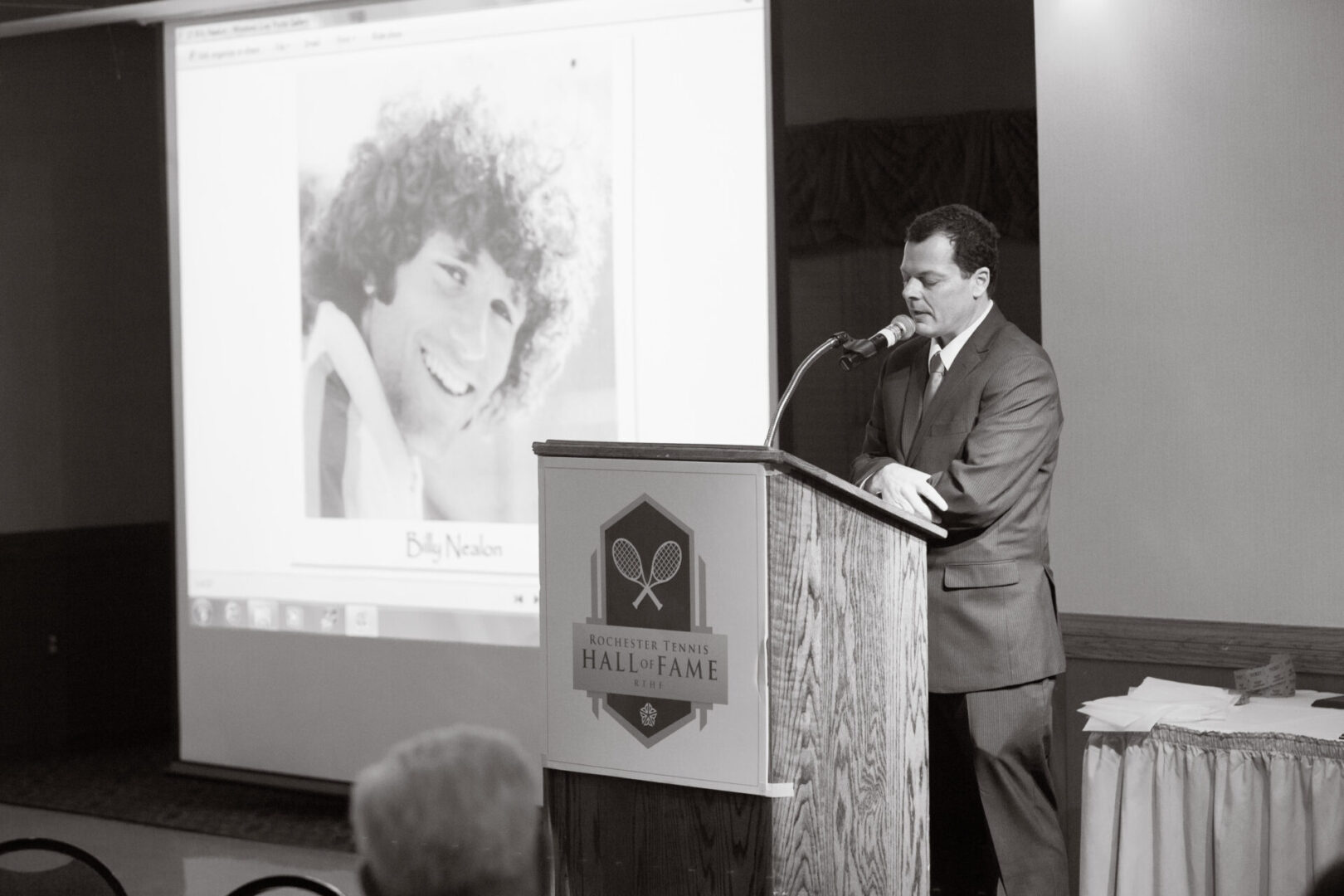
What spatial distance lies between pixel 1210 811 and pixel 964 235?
1243mm

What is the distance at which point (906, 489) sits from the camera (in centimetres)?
252

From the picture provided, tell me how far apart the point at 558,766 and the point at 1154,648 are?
1910 millimetres

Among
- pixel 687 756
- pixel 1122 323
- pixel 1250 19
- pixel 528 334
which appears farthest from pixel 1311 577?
pixel 528 334

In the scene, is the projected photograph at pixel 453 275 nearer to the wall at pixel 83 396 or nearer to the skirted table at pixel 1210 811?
the wall at pixel 83 396

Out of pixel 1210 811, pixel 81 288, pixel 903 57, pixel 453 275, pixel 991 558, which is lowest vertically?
pixel 1210 811

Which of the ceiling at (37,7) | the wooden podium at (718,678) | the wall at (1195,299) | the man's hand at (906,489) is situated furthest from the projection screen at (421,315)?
the wooden podium at (718,678)

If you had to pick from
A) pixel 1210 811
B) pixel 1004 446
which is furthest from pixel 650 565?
pixel 1210 811

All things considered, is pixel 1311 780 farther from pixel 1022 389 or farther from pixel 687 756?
pixel 687 756

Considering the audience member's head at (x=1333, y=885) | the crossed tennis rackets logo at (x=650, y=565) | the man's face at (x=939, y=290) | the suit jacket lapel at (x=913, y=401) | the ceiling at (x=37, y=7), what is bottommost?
the audience member's head at (x=1333, y=885)

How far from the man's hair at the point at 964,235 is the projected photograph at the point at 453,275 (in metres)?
1.56

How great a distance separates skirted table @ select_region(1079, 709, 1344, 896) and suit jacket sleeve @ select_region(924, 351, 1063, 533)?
22.4 inches

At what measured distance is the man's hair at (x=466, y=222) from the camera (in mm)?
4250

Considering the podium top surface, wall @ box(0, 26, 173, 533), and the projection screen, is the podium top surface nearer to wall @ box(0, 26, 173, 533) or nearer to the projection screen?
the projection screen

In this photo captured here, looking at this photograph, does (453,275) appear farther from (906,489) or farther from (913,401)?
(906,489)
